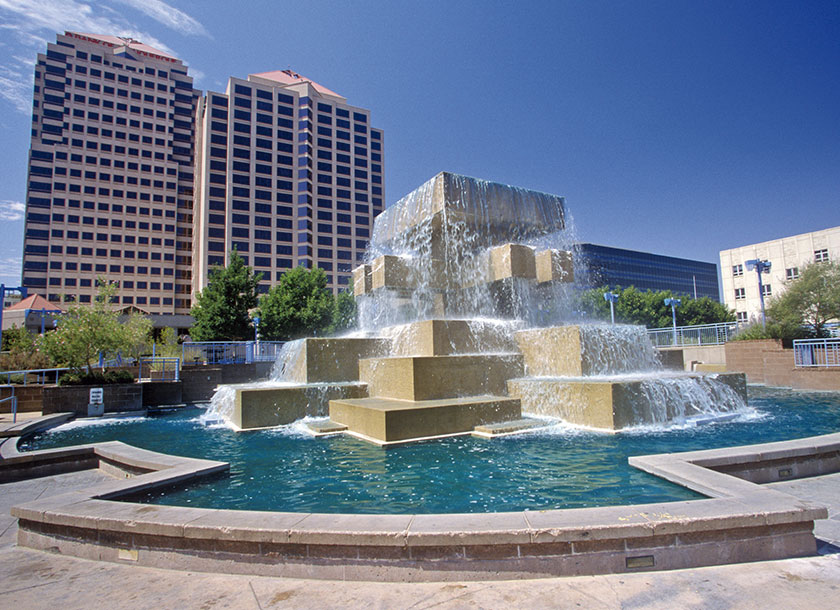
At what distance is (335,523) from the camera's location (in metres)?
3.54

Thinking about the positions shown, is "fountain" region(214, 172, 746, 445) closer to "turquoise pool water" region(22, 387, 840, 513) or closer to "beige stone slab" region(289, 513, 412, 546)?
"turquoise pool water" region(22, 387, 840, 513)

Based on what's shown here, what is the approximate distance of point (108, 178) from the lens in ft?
255

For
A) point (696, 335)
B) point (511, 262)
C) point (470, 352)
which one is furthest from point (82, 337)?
point (696, 335)

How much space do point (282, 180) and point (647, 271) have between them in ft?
259

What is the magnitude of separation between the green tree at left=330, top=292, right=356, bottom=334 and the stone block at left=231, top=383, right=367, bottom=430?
25.0 m

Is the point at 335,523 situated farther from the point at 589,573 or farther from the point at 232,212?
the point at 232,212

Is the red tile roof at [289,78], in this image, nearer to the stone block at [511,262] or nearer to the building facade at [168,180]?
the building facade at [168,180]

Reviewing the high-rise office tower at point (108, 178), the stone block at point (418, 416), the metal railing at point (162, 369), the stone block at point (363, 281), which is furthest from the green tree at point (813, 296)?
the high-rise office tower at point (108, 178)

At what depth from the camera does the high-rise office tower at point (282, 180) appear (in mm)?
77438

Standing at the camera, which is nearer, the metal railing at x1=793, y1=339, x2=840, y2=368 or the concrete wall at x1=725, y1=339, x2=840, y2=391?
the concrete wall at x1=725, y1=339, x2=840, y2=391

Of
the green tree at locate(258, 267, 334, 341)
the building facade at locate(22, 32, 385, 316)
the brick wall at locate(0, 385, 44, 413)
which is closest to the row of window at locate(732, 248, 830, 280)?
the green tree at locate(258, 267, 334, 341)

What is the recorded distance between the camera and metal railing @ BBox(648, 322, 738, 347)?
25.6 meters

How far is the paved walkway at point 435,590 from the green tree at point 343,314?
109 feet

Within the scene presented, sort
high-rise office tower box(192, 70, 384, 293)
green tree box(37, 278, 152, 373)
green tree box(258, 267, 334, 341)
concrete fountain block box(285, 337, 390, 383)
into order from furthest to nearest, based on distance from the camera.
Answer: high-rise office tower box(192, 70, 384, 293)
green tree box(258, 267, 334, 341)
green tree box(37, 278, 152, 373)
concrete fountain block box(285, 337, 390, 383)
